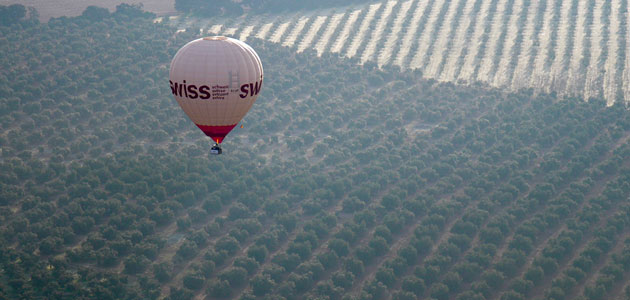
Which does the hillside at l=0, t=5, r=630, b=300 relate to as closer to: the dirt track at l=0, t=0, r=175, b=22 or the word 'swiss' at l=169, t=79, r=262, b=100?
the word 'swiss' at l=169, t=79, r=262, b=100

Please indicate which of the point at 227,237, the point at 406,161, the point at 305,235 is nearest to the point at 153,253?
the point at 227,237

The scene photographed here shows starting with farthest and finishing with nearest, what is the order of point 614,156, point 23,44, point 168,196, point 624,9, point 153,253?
point 624,9 < point 23,44 < point 614,156 < point 168,196 < point 153,253

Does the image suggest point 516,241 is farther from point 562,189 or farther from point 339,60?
point 339,60

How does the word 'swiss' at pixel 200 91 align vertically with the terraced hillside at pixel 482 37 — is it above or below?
above

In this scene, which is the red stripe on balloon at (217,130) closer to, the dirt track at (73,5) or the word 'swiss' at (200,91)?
the word 'swiss' at (200,91)

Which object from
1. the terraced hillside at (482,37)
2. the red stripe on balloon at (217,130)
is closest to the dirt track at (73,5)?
the terraced hillside at (482,37)

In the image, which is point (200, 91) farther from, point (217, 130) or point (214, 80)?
point (217, 130)

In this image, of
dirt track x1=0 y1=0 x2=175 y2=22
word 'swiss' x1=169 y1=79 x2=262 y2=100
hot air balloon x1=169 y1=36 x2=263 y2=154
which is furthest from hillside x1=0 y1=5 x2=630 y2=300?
dirt track x1=0 y1=0 x2=175 y2=22
